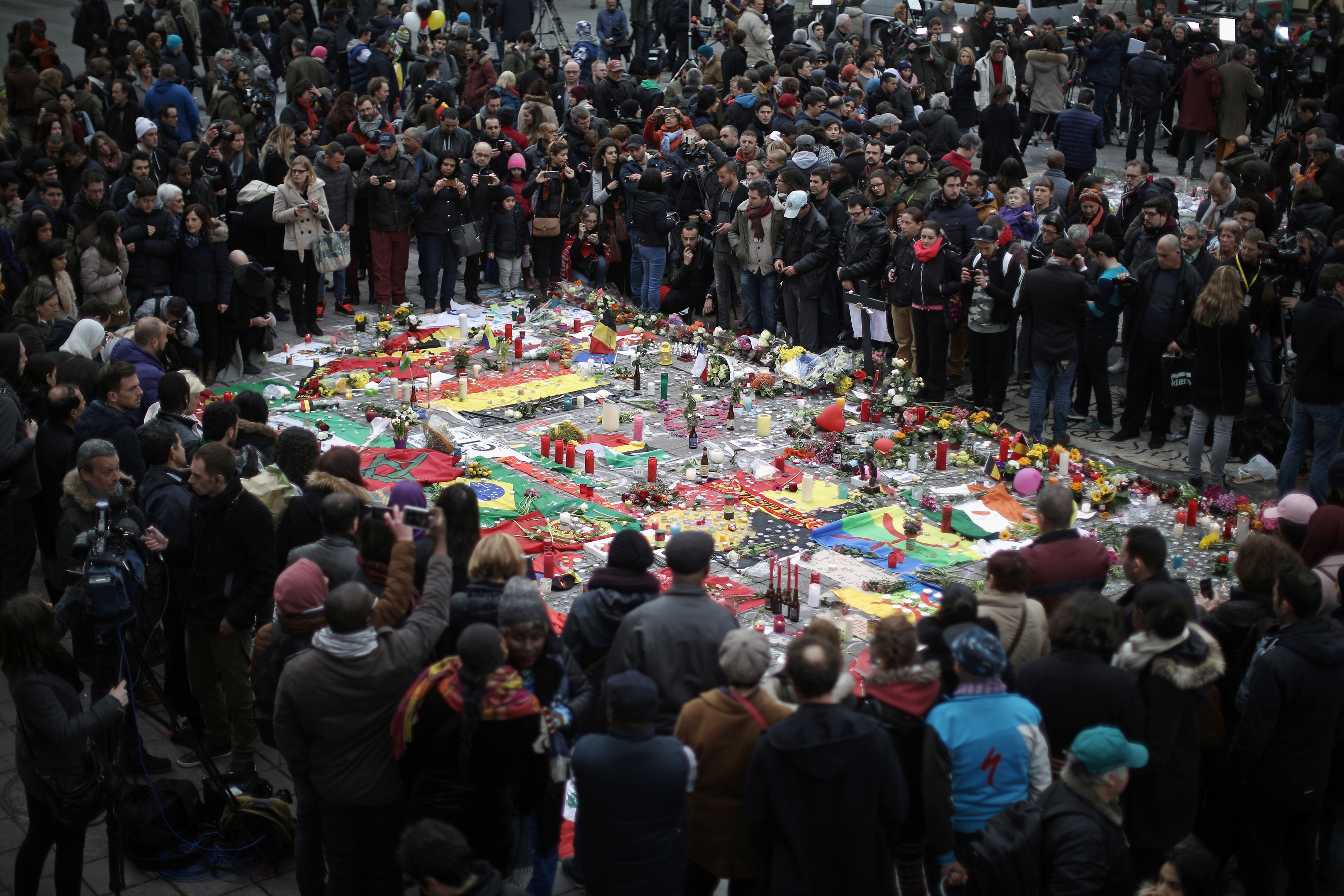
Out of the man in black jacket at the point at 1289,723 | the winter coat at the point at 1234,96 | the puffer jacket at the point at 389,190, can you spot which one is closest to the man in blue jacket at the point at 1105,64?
the winter coat at the point at 1234,96

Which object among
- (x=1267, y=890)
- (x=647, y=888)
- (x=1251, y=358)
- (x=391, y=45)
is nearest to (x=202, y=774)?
(x=647, y=888)

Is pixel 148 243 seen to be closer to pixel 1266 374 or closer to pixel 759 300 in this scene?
pixel 759 300

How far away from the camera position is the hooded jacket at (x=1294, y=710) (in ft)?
18.8

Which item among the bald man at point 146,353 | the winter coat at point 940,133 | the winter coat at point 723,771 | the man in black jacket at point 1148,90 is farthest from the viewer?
the man in black jacket at point 1148,90

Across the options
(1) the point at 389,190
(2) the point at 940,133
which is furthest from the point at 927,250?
(1) the point at 389,190

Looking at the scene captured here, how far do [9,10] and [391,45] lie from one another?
12040mm

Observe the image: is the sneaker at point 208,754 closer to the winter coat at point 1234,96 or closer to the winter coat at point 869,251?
the winter coat at point 869,251

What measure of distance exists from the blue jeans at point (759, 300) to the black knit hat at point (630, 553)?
8.71m

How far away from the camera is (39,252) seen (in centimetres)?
1138

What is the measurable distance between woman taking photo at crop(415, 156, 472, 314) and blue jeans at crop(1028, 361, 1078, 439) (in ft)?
23.6

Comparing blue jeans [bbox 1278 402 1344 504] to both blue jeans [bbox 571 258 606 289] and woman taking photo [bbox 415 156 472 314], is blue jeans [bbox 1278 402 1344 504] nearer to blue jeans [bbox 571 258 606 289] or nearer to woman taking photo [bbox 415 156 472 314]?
blue jeans [bbox 571 258 606 289]

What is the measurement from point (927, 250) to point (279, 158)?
7.51 m

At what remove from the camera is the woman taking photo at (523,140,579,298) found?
16047 mm

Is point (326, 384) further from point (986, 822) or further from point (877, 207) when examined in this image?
point (986, 822)
